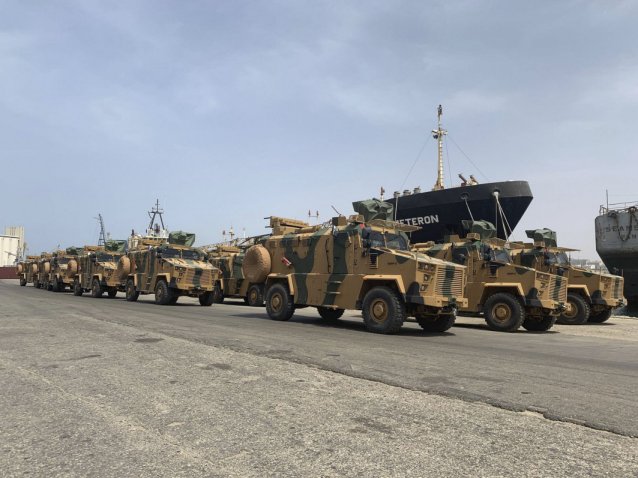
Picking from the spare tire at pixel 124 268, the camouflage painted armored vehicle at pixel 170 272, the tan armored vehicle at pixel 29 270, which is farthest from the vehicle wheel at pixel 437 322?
the tan armored vehicle at pixel 29 270

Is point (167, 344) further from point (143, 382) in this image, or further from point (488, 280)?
point (488, 280)

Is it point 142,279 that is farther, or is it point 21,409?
point 142,279

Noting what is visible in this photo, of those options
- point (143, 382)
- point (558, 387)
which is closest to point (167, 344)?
point (143, 382)

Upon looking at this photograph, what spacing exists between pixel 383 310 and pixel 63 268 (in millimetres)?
25534

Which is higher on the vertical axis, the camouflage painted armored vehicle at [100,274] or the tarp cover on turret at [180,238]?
the tarp cover on turret at [180,238]

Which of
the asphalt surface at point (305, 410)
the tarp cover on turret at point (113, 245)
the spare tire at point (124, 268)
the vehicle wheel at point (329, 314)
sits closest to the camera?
the asphalt surface at point (305, 410)

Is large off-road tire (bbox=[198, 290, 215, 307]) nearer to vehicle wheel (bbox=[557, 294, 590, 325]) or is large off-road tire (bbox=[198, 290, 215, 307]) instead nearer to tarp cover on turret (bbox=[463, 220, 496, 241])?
tarp cover on turret (bbox=[463, 220, 496, 241])

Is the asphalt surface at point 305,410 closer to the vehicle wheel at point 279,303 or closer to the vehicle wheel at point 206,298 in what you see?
the vehicle wheel at point 279,303

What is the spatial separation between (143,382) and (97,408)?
890 millimetres

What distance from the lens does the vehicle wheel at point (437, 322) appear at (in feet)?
35.4

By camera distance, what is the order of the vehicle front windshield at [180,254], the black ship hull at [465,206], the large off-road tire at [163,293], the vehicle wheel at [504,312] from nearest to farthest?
the vehicle wheel at [504,312], the large off-road tire at [163,293], the vehicle front windshield at [180,254], the black ship hull at [465,206]

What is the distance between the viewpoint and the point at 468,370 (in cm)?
589

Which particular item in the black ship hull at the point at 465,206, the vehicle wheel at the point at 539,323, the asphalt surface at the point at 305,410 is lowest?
the asphalt surface at the point at 305,410

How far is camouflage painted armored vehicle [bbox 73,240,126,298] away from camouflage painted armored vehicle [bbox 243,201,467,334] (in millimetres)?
11814
